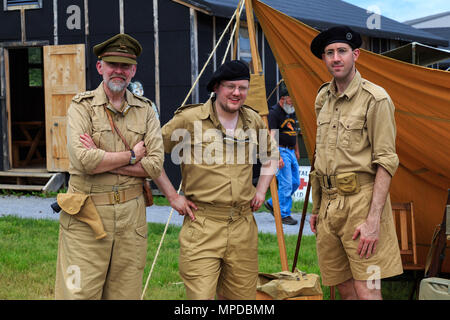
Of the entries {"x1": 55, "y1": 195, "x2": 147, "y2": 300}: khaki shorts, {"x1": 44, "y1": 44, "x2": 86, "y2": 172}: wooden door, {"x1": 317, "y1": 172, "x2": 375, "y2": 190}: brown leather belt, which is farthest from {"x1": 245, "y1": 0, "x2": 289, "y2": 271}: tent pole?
{"x1": 44, "y1": 44, "x2": 86, "y2": 172}: wooden door

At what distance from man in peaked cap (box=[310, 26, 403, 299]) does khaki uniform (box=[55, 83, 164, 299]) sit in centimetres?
109

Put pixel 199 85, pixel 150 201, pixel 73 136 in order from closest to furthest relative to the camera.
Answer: pixel 73 136 < pixel 150 201 < pixel 199 85

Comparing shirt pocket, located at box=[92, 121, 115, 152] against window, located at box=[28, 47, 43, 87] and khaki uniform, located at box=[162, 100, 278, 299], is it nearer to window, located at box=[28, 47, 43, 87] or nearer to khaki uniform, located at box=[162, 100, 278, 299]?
khaki uniform, located at box=[162, 100, 278, 299]

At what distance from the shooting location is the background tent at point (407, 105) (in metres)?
4.03

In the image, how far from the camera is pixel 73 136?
10.3ft

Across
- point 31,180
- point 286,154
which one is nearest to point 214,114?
point 286,154

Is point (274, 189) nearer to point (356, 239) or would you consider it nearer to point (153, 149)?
point (356, 239)

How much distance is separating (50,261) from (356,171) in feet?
13.4

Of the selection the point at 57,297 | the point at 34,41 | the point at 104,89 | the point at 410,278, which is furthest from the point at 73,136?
the point at 34,41

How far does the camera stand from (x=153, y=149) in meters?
3.29

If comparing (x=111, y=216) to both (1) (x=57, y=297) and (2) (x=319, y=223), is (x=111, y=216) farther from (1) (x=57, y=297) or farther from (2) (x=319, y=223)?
(2) (x=319, y=223)

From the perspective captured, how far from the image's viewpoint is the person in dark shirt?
26.2 ft
